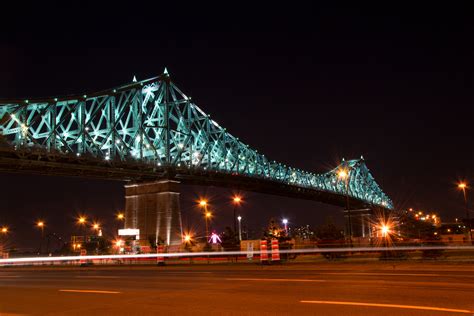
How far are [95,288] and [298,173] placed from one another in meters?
104

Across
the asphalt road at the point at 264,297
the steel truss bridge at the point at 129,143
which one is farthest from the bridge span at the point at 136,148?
the asphalt road at the point at 264,297

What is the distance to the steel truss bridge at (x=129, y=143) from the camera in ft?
201

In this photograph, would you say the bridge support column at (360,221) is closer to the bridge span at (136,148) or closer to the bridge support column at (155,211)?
the bridge span at (136,148)

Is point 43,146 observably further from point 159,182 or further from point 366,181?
point 366,181

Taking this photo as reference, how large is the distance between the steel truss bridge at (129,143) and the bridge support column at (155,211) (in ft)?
5.61

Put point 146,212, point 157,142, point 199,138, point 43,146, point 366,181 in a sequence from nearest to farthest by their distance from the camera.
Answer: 1. point 43,146
2. point 146,212
3. point 157,142
4. point 199,138
5. point 366,181

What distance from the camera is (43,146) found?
6056 cm

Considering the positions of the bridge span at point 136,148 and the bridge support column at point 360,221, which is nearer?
the bridge span at point 136,148

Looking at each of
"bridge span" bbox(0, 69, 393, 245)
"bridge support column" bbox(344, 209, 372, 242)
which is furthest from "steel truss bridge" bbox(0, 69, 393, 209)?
"bridge support column" bbox(344, 209, 372, 242)

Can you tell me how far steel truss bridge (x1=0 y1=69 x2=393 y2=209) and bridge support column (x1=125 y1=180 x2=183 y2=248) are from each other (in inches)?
67.3

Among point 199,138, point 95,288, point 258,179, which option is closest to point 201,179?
point 199,138

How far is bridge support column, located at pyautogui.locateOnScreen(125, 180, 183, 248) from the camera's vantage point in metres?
69.5

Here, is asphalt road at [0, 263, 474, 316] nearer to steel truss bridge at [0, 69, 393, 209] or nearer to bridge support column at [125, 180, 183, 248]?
steel truss bridge at [0, 69, 393, 209]

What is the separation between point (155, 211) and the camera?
71312 mm
